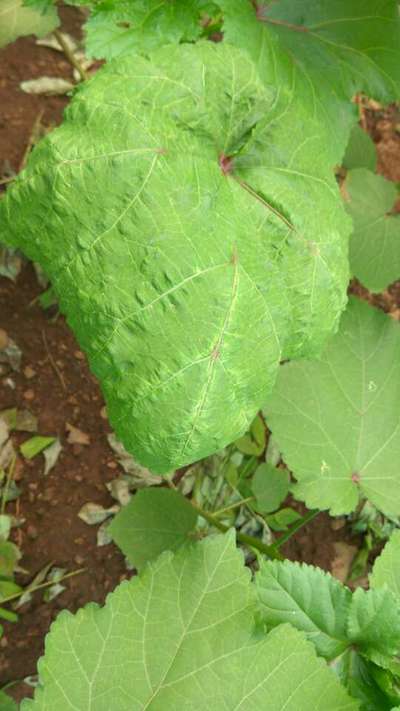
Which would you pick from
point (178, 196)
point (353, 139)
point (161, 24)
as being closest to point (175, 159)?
point (178, 196)

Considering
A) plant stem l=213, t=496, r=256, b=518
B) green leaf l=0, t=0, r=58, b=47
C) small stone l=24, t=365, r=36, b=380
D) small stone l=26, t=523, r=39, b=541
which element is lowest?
small stone l=26, t=523, r=39, b=541

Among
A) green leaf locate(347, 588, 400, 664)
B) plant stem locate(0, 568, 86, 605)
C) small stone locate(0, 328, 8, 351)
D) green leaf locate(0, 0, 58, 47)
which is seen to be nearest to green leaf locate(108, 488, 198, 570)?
plant stem locate(0, 568, 86, 605)

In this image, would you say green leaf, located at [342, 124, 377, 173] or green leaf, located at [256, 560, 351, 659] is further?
green leaf, located at [342, 124, 377, 173]

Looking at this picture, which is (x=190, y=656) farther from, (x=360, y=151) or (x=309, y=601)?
(x=360, y=151)

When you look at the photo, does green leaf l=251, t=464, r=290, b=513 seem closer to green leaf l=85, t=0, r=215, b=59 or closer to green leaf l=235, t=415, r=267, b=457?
green leaf l=235, t=415, r=267, b=457

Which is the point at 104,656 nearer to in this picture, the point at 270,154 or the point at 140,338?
the point at 140,338

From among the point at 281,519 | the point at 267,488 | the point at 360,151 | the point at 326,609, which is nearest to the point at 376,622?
the point at 326,609
